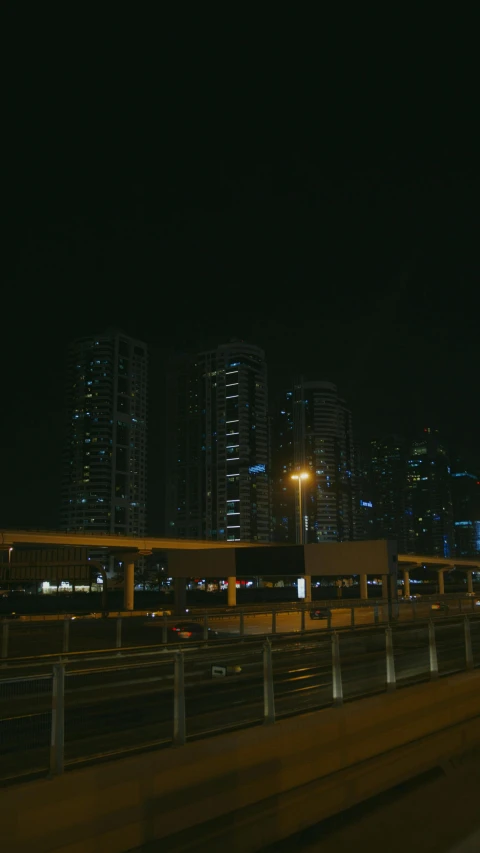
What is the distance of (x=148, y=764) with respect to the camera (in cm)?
679

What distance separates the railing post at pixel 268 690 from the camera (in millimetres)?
8461

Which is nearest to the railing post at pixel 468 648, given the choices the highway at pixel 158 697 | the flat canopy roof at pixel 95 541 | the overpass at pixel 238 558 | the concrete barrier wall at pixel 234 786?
the concrete barrier wall at pixel 234 786

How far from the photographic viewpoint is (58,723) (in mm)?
6395

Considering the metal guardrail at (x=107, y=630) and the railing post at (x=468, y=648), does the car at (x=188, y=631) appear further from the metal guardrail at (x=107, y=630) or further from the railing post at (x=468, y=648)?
the railing post at (x=468, y=648)

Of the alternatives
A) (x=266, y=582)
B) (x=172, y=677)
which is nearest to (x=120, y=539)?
(x=172, y=677)

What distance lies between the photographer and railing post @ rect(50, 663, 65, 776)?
6.30m

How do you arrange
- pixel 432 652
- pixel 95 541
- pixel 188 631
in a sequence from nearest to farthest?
pixel 432 652 < pixel 188 631 < pixel 95 541

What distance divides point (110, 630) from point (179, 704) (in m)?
28.1

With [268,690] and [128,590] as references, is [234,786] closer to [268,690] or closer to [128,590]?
[268,690]

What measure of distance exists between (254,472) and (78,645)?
172615 mm

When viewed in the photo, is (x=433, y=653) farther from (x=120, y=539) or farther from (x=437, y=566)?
(x=437, y=566)

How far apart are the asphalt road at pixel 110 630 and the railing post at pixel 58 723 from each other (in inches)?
695

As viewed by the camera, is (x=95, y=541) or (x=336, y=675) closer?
(x=336, y=675)

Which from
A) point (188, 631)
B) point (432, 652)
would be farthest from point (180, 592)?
point (432, 652)
